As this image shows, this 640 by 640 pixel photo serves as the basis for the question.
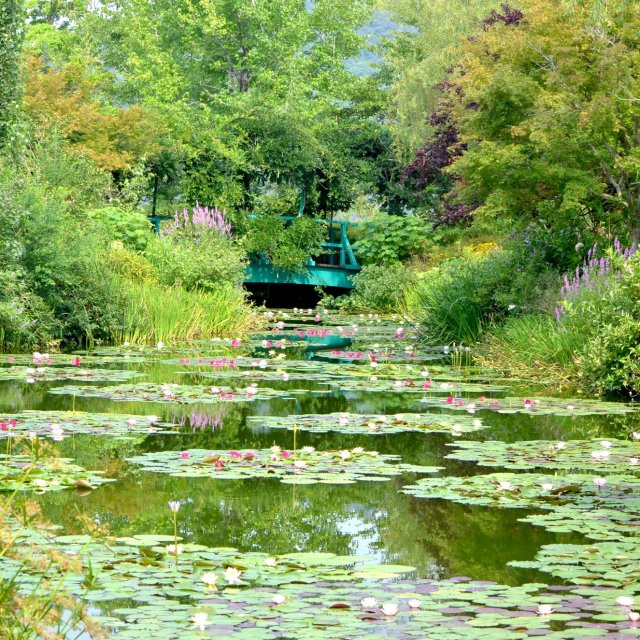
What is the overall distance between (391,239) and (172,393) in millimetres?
18959

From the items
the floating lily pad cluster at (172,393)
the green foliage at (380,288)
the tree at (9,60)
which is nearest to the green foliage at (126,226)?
the tree at (9,60)

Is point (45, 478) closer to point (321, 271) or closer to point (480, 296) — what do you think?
point (480, 296)

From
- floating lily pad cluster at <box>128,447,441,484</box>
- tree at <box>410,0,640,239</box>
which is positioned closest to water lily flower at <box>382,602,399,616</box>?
floating lily pad cluster at <box>128,447,441,484</box>

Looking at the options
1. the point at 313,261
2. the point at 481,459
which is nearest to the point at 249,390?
the point at 481,459

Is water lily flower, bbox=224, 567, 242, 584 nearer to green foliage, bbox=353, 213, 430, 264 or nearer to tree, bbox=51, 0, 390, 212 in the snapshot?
green foliage, bbox=353, 213, 430, 264

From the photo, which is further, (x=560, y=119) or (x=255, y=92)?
(x=255, y=92)

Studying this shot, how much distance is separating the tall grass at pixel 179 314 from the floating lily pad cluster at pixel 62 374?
4.00 metres

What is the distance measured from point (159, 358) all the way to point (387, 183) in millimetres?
18621

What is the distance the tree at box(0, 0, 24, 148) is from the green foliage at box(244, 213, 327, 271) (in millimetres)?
13722

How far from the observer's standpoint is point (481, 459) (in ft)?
22.0

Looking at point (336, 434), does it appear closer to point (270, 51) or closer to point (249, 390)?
point (249, 390)

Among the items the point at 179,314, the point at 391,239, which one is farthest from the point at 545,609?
the point at 391,239

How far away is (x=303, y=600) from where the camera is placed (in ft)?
12.5

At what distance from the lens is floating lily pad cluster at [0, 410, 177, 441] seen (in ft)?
23.4
